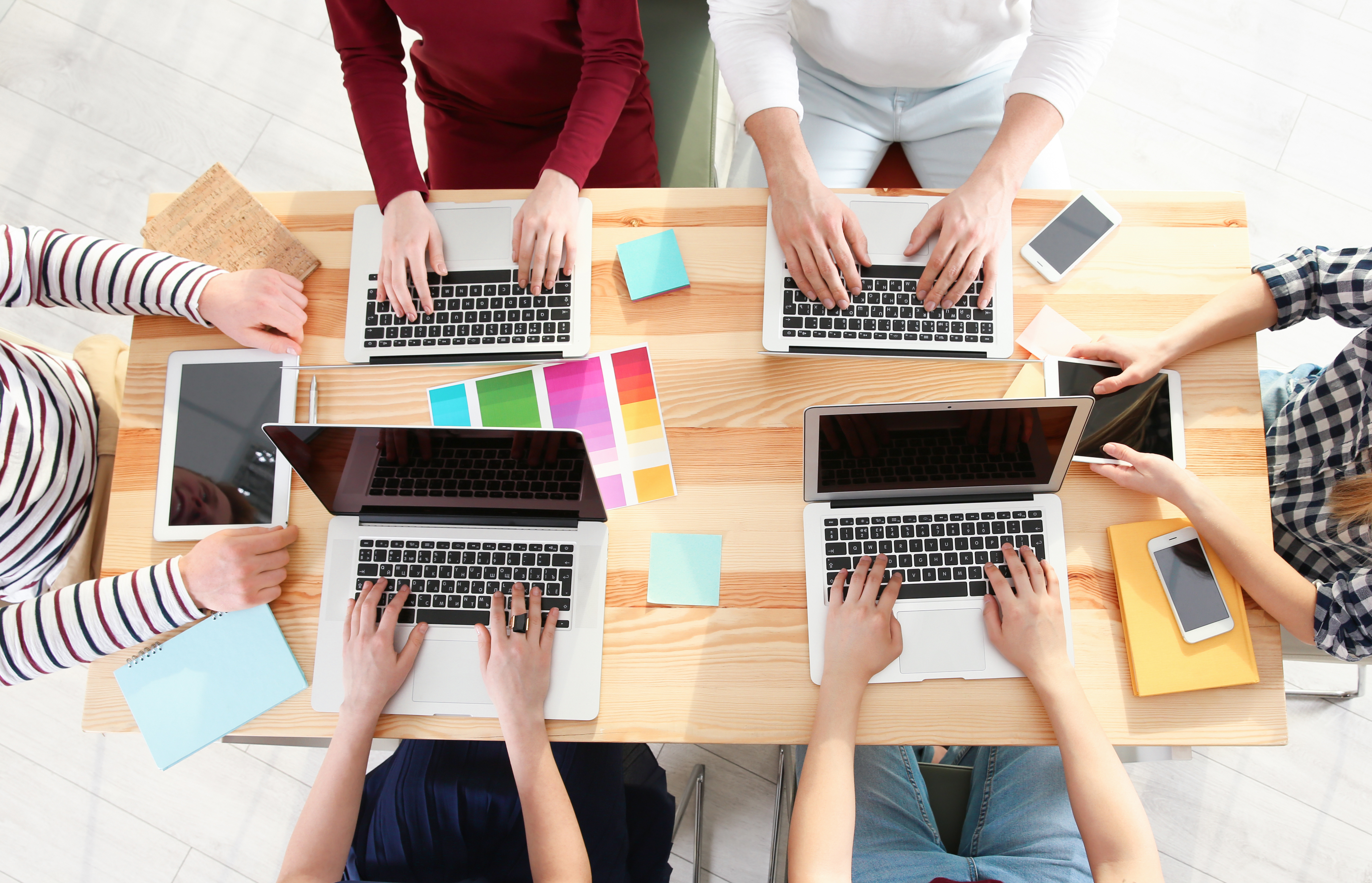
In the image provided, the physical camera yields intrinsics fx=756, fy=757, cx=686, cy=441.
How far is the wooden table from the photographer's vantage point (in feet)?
3.21

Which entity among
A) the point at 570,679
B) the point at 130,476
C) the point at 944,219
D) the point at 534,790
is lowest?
the point at 534,790

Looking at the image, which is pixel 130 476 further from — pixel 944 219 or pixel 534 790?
pixel 944 219

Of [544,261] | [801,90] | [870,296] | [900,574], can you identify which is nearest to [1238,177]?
[801,90]

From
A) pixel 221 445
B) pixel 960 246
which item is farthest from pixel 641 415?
pixel 221 445

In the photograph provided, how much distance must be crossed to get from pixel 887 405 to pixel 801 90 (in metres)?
0.82

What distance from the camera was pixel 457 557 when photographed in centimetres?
103

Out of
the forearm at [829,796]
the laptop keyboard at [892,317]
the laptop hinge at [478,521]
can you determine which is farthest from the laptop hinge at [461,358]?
the forearm at [829,796]

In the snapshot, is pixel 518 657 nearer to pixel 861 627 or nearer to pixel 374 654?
pixel 374 654

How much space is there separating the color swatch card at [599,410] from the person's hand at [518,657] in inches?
7.1

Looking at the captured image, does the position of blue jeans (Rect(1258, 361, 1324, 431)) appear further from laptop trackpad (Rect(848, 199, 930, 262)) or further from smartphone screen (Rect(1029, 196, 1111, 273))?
laptop trackpad (Rect(848, 199, 930, 262))

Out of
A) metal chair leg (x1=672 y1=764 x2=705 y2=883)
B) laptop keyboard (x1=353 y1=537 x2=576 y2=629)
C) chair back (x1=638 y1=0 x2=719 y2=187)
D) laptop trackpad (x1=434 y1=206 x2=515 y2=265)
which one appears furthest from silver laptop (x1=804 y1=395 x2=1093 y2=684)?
chair back (x1=638 y1=0 x2=719 y2=187)

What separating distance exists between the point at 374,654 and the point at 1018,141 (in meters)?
1.16

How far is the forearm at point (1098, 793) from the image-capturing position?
911mm

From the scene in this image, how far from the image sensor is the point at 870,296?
3.52 feet
